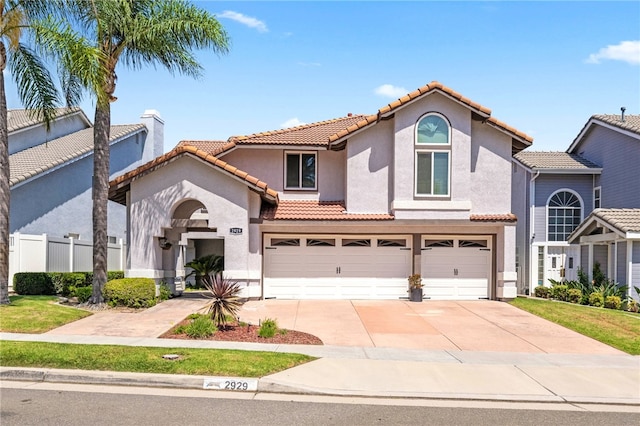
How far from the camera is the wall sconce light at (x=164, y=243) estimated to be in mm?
19594

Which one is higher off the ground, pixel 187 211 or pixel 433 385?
pixel 187 211

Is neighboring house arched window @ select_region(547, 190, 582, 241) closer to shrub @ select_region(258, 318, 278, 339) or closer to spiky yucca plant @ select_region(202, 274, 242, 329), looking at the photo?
shrub @ select_region(258, 318, 278, 339)

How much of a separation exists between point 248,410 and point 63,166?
20862 mm

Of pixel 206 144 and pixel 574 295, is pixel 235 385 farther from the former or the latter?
pixel 206 144

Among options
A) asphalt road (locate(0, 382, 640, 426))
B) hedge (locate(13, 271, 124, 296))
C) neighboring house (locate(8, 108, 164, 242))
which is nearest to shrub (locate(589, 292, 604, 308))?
asphalt road (locate(0, 382, 640, 426))

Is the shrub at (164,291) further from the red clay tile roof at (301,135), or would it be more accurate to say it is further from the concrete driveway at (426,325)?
the red clay tile roof at (301,135)

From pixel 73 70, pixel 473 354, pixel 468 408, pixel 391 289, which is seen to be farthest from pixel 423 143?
pixel 468 408

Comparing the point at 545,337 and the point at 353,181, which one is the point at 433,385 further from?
the point at 353,181

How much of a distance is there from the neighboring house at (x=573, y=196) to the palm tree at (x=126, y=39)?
15.5m

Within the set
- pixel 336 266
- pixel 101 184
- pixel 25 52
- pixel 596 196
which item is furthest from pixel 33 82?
pixel 596 196

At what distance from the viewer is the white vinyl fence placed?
2070 cm

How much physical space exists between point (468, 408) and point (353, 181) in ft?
42.7

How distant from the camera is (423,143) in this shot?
2050 centimetres

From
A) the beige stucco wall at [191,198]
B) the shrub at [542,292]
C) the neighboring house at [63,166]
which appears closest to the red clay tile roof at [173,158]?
the beige stucco wall at [191,198]
